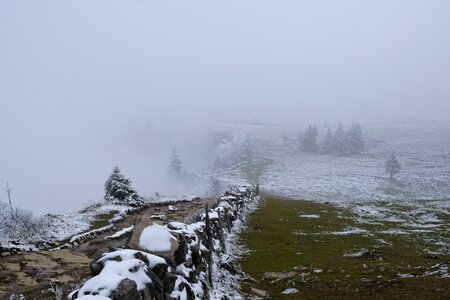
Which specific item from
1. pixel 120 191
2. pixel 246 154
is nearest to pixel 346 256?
pixel 120 191

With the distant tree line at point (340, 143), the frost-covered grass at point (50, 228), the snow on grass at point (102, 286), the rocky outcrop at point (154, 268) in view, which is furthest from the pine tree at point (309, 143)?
the snow on grass at point (102, 286)

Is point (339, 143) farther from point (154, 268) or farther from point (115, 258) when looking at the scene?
point (115, 258)

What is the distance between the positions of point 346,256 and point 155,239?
15.4 metres

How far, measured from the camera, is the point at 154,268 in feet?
30.7

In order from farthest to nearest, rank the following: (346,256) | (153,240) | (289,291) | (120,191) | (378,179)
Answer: (378,179) < (120,191) < (346,256) < (289,291) < (153,240)

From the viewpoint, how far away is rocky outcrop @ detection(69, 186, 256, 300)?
7.06 meters

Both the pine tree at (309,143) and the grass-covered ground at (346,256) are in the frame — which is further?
the pine tree at (309,143)

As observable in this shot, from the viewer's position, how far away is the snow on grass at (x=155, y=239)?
34.9 feet

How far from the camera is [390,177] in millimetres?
Result: 90812

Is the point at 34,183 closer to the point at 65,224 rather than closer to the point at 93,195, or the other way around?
the point at 93,195

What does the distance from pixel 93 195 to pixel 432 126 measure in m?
189

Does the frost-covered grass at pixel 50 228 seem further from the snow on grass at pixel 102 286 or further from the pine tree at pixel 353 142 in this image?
the pine tree at pixel 353 142

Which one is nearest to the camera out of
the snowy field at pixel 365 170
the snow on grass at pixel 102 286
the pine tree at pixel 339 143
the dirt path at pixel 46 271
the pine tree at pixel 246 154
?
the snow on grass at pixel 102 286

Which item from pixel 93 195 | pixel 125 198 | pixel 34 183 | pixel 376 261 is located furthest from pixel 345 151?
pixel 34 183
